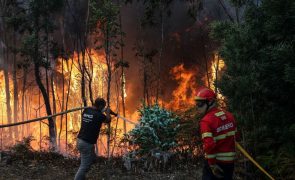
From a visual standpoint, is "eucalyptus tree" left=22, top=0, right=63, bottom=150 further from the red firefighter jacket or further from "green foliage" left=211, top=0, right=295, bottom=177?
the red firefighter jacket

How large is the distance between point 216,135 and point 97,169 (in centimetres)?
619

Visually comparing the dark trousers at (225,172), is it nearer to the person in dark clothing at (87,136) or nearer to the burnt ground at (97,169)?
the person in dark clothing at (87,136)

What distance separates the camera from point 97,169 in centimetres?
1080

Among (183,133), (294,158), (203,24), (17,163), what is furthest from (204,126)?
(203,24)

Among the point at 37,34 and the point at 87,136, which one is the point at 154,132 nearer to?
the point at 87,136

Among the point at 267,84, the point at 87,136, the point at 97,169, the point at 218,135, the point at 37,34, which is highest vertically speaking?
the point at 37,34

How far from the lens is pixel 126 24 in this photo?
116 feet

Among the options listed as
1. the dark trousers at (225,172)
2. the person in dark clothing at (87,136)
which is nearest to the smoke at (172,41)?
the person in dark clothing at (87,136)

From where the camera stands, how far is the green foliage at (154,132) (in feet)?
34.6

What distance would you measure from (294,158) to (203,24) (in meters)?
26.2

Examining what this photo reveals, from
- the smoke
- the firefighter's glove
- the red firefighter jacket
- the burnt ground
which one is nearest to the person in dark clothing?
the burnt ground

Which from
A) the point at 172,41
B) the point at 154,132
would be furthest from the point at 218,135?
the point at 172,41

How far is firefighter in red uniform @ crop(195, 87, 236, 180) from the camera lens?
17.0ft

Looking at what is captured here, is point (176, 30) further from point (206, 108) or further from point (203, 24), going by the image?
point (206, 108)
